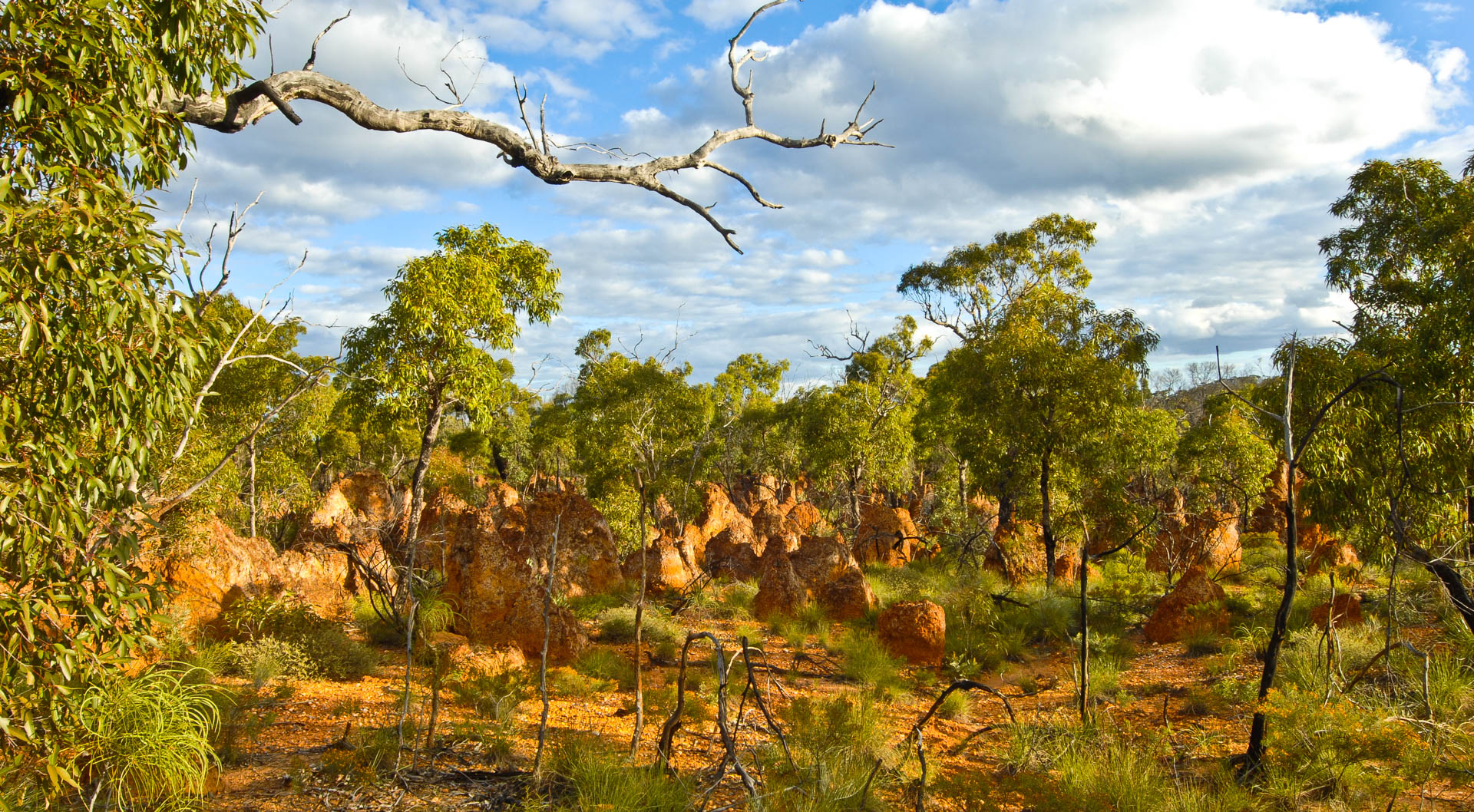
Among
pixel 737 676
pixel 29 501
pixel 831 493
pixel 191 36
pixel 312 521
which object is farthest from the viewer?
pixel 831 493

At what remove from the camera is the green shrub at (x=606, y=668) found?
31.6 ft

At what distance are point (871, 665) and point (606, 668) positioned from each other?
345 centimetres

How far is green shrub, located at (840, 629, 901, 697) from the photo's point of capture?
9.64 metres

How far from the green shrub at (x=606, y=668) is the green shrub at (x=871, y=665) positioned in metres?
2.90

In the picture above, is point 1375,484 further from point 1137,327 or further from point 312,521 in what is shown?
point 312,521

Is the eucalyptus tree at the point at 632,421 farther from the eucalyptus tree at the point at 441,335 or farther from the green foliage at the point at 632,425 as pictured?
the eucalyptus tree at the point at 441,335

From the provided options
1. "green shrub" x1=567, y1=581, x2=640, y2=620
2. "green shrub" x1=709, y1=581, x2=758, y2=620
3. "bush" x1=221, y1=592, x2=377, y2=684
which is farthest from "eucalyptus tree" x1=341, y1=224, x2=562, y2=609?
"green shrub" x1=709, y1=581, x2=758, y2=620

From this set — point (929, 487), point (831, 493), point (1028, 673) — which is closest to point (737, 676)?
point (1028, 673)

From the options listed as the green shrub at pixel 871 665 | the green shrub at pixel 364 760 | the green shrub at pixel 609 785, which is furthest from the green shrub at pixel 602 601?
the green shrub at pixel 609 785

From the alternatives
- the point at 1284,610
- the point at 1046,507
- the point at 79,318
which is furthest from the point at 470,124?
the point at 1046,507

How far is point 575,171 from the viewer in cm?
495

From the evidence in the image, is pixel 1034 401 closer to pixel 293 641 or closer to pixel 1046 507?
pixel 1046 507

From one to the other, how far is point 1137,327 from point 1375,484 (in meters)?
12.1

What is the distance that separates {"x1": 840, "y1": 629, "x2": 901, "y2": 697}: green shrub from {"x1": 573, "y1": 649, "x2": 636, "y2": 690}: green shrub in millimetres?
2899
